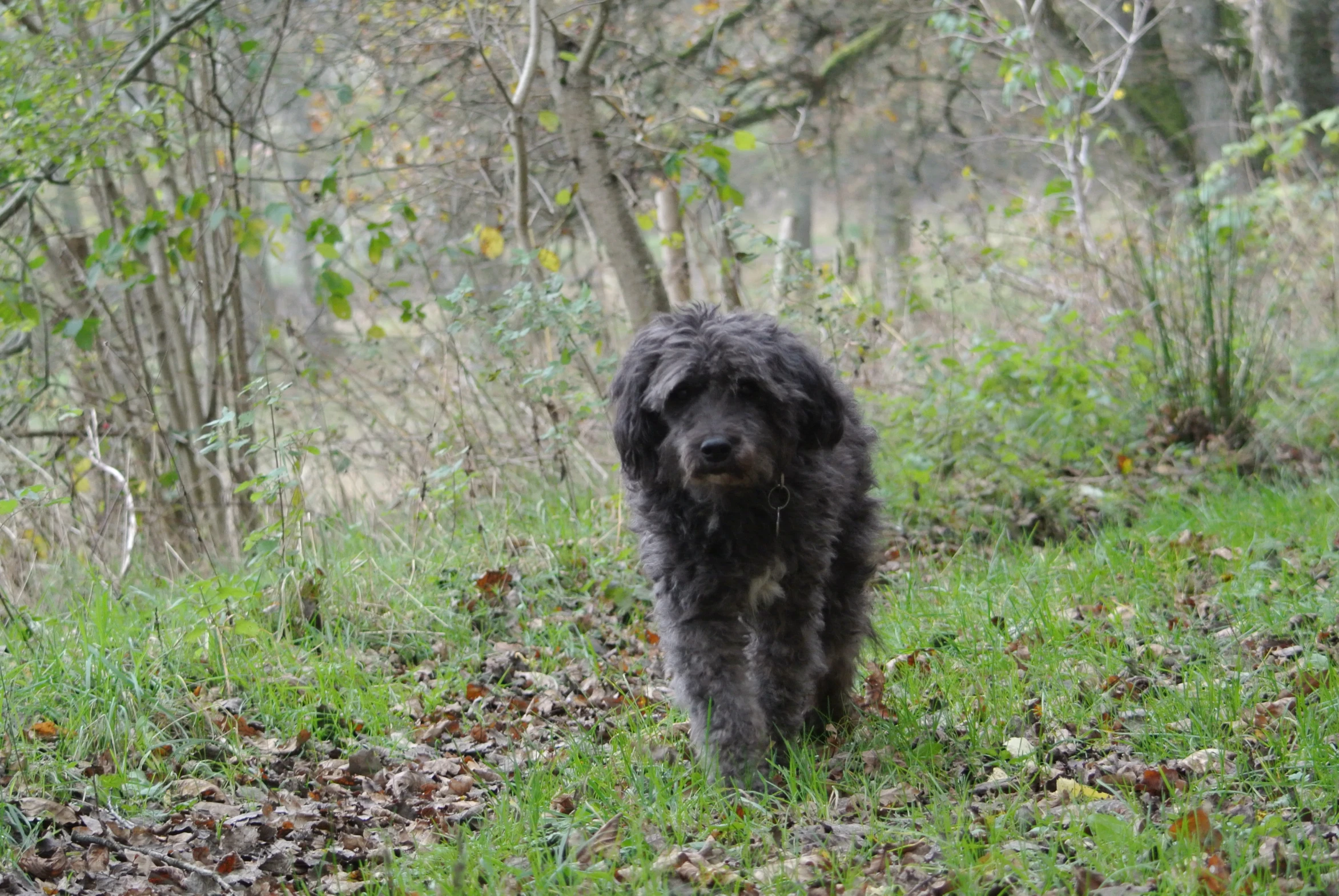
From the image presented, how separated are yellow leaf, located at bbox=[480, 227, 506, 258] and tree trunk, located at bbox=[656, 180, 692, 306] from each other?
40.5 inches

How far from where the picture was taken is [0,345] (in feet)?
25.3

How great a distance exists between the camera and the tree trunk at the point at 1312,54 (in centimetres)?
1153

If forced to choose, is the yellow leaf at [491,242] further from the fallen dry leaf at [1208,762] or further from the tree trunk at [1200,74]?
the tree trunk at [1200,74]

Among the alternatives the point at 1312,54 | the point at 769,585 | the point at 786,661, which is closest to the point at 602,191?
the point at 769,585

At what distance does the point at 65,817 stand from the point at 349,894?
913mm

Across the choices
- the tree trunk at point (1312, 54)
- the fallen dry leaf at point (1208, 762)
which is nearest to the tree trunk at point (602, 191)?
the fallen dry leaf at point (1208, 762)

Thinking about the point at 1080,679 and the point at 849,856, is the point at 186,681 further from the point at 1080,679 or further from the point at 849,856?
the point at 1080,679

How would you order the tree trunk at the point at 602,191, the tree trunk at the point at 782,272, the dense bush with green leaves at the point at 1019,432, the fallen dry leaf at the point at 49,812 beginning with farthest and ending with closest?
→ 1. the tree trunk at the point at 602,191
2. the tree trunk at the point at 782,272
3. the dense bush with green leaves at the point at 1019,432
4. the fallen dry leaf at the point at 49,812

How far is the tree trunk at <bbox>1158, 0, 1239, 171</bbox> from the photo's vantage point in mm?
12070

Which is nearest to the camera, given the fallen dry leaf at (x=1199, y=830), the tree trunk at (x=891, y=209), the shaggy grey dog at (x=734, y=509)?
the fallen dry leaf at (x=1199, y=830)

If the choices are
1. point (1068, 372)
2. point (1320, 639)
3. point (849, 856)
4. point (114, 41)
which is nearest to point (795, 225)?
point (1068, 372)

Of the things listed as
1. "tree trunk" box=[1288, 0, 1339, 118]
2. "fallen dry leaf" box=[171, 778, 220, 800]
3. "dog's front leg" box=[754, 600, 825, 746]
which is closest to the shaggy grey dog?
"dog's front leg" box=[754, 600, 825, 746]

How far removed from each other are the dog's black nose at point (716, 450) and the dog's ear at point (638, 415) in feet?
1.15

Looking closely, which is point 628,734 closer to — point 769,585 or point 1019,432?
point 769,585
